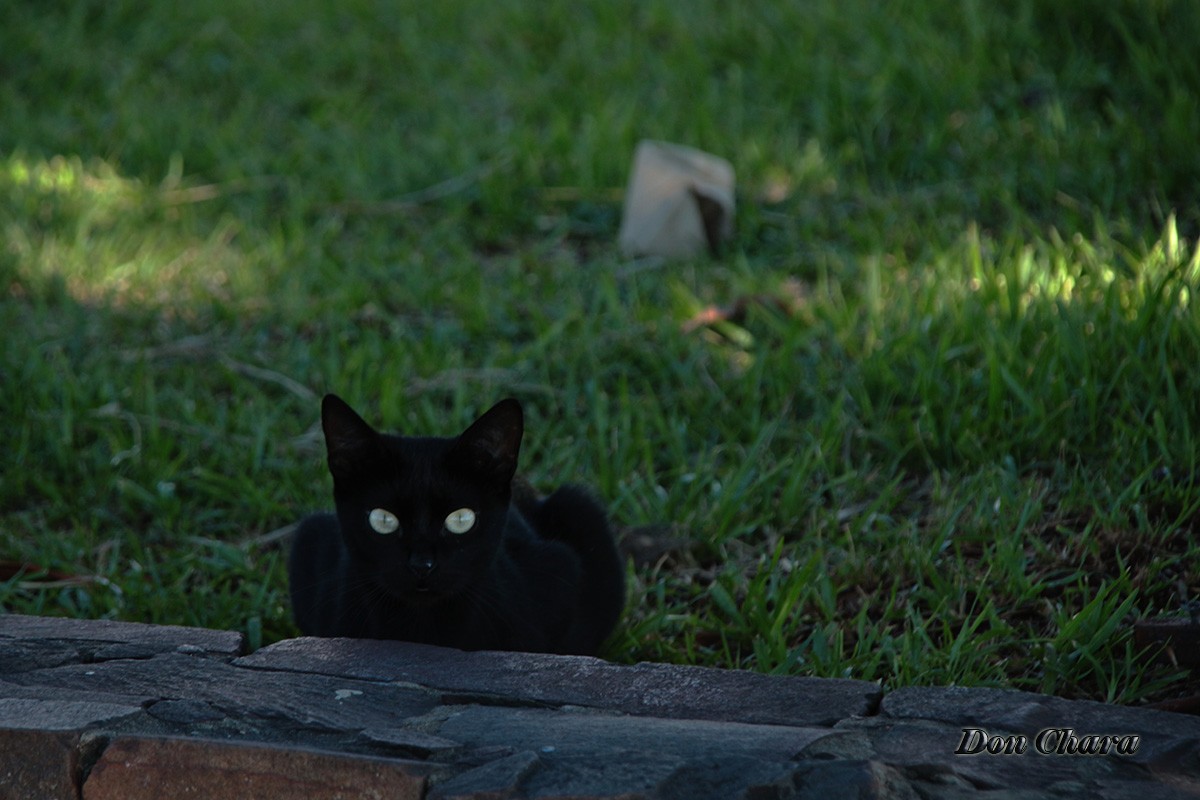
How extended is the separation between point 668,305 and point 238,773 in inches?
101

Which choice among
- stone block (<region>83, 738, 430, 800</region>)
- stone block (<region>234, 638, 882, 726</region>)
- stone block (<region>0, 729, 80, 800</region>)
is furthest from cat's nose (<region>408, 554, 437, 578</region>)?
stone block (<region>0, 729, 80, 800</region>)

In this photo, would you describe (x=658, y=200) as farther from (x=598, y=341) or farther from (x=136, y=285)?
(x=136, y=285)

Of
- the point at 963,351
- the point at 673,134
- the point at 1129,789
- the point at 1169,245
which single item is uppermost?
the point at 673,134

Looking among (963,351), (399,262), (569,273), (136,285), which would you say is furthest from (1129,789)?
(136,285)

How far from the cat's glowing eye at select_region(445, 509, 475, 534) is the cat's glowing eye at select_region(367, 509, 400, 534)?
9 centimetres

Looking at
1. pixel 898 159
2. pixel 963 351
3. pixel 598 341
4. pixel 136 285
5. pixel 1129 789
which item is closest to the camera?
pixel 1129 789

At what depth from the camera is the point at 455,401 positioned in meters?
3.47

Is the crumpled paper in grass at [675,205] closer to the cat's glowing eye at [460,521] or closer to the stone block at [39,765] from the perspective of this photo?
the cat's glowing eye at [460,521]

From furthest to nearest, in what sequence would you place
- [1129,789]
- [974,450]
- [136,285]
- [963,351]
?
1. [136,285]
2. [963,351]
3. [974,450]
4. [1129,789]

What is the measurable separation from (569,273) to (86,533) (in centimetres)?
182

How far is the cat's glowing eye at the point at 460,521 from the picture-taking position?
7.30 feet

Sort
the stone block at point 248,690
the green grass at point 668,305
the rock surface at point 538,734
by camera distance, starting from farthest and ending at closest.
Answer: the green grass at point 668,305 < the stone block at point 248,690 < the rock surface at point 538,734

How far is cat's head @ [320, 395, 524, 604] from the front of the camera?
87.0 inches

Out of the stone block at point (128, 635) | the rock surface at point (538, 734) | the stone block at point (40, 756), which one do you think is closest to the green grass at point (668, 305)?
the stone block at point (128, 635)
